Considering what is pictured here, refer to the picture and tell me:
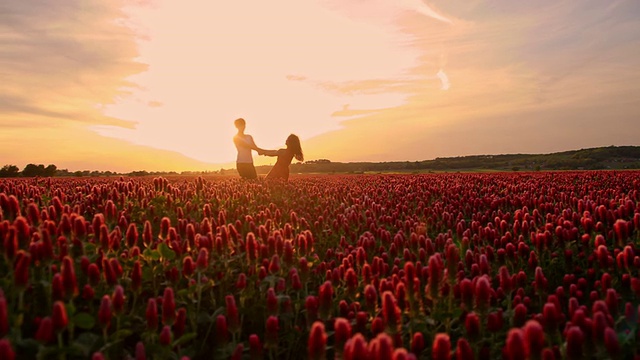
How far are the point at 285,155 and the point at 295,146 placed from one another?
82cm

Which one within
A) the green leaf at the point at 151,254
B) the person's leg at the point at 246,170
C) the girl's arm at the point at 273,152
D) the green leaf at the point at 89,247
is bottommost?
the green leaf at the point at 151,254

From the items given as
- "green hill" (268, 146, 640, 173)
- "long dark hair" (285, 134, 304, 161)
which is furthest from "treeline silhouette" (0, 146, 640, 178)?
"long dark hair" (285, 134, 304, 161)

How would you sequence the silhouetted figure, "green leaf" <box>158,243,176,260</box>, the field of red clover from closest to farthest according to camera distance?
the field of red clover < "green leaf" <box>158,243,176,260</box> < the silhouetted figure

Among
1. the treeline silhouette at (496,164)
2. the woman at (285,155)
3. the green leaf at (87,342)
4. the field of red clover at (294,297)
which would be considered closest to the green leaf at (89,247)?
the field of red clover at (294,297)

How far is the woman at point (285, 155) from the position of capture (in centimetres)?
2125

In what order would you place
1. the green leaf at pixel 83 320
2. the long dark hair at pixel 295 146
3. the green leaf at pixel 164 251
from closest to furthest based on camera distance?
1. the green leaf at pixel 83 320
2. the green leaf at pixel 164 251
3. the long dark hair at pixel 295 146

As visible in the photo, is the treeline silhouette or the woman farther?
the treeline silhouette

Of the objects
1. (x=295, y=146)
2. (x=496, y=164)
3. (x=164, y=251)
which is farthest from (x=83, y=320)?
(x=496, y=164)

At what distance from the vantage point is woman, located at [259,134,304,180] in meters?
21.2

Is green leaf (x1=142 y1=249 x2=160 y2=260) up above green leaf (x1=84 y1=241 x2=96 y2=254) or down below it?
below

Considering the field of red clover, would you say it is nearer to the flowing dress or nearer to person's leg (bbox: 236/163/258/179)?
the flowing dress

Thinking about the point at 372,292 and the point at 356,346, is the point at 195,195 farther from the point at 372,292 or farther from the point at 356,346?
the point at 356,346

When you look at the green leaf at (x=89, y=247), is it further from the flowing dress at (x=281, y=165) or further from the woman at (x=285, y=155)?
the flowing dress at (x=281, y=165)

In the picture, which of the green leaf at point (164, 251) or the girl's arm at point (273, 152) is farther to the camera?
the girl's arm at point (273, 152)
